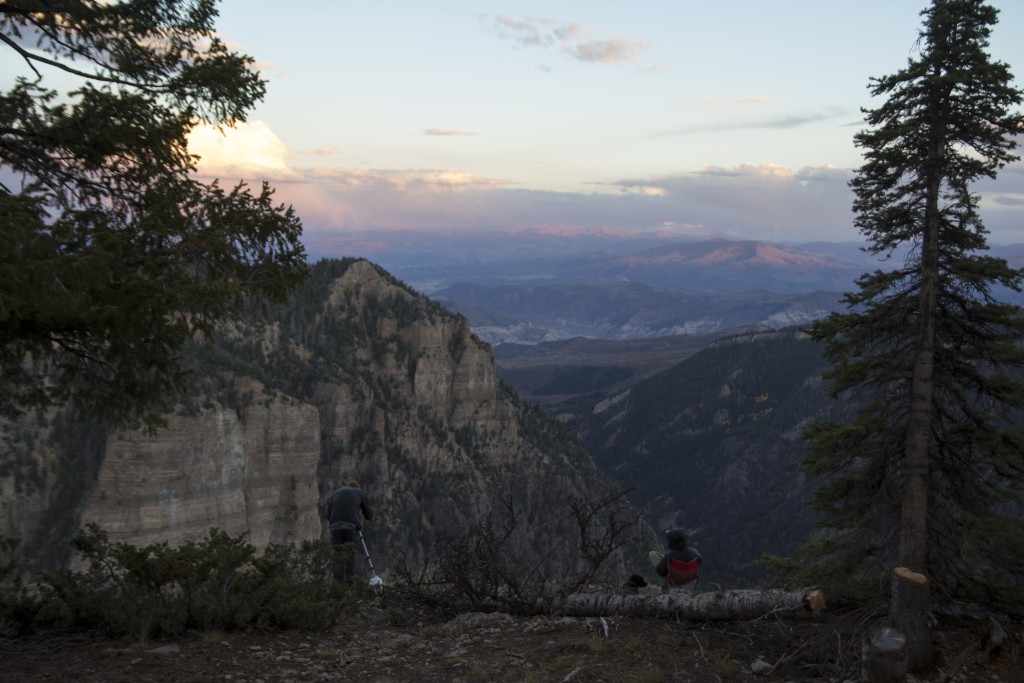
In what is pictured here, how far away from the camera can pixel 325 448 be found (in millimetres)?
58219

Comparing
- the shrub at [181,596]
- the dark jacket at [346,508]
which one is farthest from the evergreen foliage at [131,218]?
the dark jacket at [346,508]

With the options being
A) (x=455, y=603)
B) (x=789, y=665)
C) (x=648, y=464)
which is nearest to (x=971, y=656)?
(x=789, y=665)

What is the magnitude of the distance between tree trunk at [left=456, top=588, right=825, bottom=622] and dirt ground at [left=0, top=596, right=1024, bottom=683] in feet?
0.57

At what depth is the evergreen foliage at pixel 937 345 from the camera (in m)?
9.63

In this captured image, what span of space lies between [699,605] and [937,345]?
171 inches

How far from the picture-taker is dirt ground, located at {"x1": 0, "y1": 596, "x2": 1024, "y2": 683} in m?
8.20

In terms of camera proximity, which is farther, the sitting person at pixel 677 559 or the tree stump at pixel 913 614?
the sitting person at pixel 677 559

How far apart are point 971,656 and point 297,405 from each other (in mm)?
41067

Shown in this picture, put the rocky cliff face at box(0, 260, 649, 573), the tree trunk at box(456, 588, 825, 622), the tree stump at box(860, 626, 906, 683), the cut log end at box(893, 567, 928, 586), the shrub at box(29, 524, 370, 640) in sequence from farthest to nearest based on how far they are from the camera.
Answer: the rocky cliff face at box(0, 260, 649, 573) → the tree trunk at box(456, 588, 825, 622) → the shrub at box(29, 524, 370, 640) → the cut log end at box(893, 567, 928, 586) → the tree stump at box(860, 626, 906, 683)

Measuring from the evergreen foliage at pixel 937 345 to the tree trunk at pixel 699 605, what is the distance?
2.44 feet

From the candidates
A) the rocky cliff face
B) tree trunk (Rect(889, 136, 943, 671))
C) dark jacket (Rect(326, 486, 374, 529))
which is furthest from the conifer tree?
dark jacket (Rect(326, 486, 374, 529))

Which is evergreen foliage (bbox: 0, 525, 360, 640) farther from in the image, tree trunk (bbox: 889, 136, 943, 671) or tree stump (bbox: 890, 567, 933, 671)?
tree trunk (bbox: 889, 136, 943, 671)

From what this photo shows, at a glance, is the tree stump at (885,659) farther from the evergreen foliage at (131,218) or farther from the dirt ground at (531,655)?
the evergreen foliage at (131,218)

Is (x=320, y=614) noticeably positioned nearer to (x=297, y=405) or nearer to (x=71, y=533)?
(x=71, y=533)
